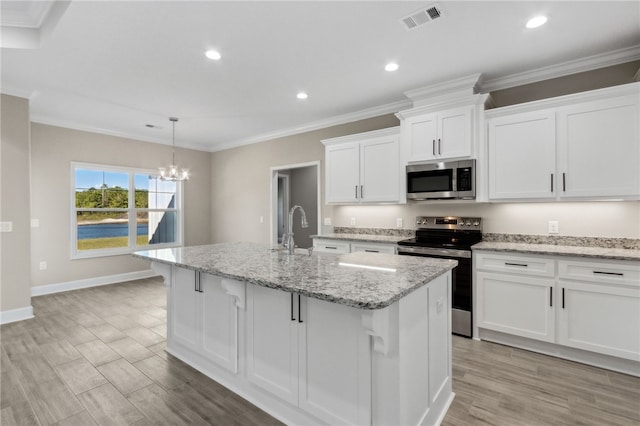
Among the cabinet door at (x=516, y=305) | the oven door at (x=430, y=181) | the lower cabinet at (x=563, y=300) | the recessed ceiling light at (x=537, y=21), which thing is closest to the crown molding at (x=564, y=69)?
the recessed ceiling light at (x=537, y=21)

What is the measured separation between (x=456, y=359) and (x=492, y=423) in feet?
2.71

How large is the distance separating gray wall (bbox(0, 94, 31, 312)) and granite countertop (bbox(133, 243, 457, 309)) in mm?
2484

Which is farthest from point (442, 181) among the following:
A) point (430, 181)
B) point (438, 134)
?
point (438, 134)

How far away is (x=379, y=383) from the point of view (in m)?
1.53

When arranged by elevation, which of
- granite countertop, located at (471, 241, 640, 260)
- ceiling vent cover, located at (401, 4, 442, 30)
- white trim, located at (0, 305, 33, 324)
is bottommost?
white trim, located at (0, 305, 33, 324)

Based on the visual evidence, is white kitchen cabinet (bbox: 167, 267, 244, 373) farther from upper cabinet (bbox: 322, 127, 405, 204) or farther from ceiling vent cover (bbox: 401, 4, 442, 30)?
upper cabinet (bbox: 322, 127, 405, 204)

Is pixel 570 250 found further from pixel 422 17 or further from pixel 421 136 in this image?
pixel 422 17

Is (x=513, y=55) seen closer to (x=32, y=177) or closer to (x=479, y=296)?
(x=479, y=296)

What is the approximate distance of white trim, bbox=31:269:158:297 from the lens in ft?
15.7

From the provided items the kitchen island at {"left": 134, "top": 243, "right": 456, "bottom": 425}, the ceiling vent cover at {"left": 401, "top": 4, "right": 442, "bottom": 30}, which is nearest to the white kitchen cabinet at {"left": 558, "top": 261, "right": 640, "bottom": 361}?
the kitchen island at {"left": 134, "top": 243, "right": 456, "bottom": 425}

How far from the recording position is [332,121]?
15.9 ft

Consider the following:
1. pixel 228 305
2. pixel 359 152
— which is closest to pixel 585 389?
pixel 228 305

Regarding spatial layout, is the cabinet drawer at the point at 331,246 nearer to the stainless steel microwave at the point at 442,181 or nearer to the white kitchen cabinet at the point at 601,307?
the stainless steel microwave at the point at 442,181

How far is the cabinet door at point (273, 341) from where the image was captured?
1838mm
